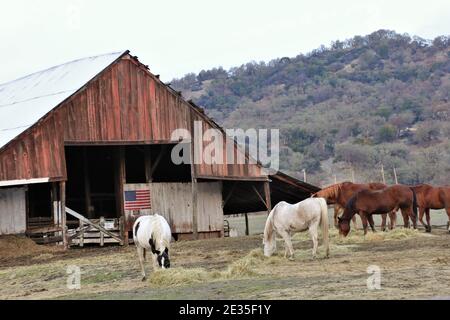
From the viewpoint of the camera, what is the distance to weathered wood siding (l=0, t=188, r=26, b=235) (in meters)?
32.8

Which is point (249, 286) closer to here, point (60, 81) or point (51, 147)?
point (51, 147)

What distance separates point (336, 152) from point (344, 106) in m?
25.8

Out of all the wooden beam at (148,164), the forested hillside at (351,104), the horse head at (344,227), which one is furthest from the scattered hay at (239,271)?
the forested hillside at (351,104)

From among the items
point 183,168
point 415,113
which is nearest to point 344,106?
point 415,113

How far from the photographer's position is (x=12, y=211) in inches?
1300

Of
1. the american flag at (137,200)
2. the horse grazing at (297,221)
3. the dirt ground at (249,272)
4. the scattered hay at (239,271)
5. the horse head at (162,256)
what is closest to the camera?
the dirt ground at (249,272)

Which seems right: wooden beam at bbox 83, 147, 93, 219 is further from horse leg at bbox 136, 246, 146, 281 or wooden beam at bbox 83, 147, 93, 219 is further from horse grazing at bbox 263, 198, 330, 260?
horse leg at bbox 136, 246, 146, 281

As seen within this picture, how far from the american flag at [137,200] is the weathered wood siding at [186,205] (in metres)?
0.27

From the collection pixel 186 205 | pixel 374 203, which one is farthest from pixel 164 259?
pixel 186 205

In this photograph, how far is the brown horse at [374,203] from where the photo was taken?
29109 millimetres

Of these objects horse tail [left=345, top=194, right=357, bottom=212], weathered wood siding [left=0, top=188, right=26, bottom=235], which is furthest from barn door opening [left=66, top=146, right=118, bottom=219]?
horse tail [left=345, top=194, right=357, bottom=212]

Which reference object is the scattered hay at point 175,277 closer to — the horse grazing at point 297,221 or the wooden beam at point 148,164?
the horse grazing at point 297,221

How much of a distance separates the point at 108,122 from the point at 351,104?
83.1m
